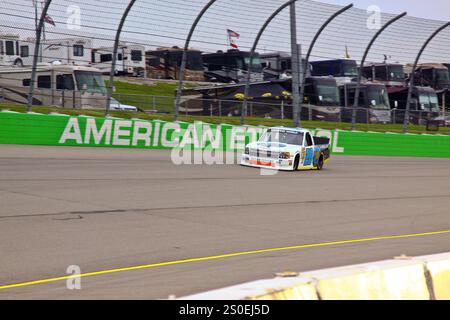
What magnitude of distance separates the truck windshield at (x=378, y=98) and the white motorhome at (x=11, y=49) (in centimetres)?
1966

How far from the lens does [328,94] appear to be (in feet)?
111

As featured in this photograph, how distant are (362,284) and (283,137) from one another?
615 inches

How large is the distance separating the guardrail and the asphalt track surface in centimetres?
160

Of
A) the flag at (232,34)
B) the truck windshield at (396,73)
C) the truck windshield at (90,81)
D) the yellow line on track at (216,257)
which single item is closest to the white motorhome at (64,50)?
the truck windshield at (90,81)

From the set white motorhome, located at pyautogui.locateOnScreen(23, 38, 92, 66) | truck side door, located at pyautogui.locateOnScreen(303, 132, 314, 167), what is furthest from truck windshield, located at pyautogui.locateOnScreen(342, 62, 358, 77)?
white motorhome, located at pyautogui.locateOnScreen(23, 38, 92, 66)

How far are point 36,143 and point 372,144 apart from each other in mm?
14262

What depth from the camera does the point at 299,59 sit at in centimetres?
2545

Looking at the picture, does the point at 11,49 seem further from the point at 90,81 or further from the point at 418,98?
the point at 418,98

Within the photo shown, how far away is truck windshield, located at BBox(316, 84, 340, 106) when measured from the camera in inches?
1299

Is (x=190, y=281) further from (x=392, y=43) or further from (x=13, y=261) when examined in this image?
(x=392, y=43)

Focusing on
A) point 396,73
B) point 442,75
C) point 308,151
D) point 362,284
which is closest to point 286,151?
point 308,151

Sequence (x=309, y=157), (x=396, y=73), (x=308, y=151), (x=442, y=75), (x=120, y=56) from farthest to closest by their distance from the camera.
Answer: (x=442, y=75), (x=396, y=73), (x=120, y=56), (x=309, y=157), (x=308, y=151)

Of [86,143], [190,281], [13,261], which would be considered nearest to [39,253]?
[13,261]

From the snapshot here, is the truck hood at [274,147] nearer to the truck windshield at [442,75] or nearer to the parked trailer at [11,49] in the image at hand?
the parked trailer at [11,49]
